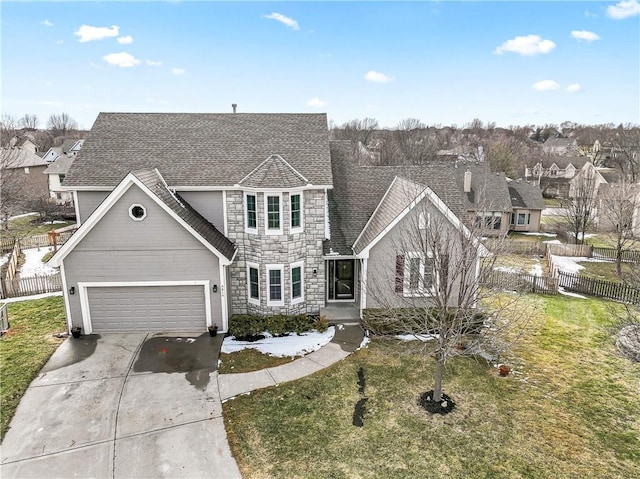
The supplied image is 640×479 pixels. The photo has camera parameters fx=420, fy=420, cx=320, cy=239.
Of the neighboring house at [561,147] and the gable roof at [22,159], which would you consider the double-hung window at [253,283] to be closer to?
the gable roof at [22,159]

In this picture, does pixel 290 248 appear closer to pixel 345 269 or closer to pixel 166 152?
pixel 345 269

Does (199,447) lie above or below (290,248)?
below

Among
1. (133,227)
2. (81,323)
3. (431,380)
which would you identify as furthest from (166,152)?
(431,380)

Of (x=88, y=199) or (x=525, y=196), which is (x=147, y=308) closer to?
(x=88, y=199)

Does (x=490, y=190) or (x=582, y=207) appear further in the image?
(x=490, y=190)

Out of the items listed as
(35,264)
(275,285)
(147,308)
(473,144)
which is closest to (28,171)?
(35,264)

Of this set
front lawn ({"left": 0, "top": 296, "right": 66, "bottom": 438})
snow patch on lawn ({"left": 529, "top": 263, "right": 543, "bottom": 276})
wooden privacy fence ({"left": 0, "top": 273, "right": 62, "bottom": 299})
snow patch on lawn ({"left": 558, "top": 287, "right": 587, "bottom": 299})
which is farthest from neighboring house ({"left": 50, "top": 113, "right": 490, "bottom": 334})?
snow patch on lawn ({"left": 529, "top": 263, "right": 543, "bottom": 276})
